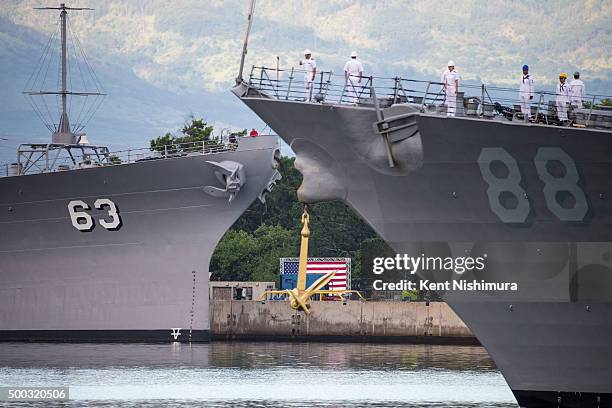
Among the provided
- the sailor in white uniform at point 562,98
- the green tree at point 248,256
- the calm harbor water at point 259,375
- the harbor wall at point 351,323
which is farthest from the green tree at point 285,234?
the sailor in white uniform at point 562,98

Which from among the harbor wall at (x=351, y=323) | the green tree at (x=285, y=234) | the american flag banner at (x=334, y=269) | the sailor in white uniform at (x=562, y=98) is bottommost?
the harbor wall at (x=351, y=323)

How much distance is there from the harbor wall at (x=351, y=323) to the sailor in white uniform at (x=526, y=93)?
28.1 meters

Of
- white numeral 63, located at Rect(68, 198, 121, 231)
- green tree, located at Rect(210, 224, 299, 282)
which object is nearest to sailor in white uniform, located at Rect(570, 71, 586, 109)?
white numeral 63, located at Rect(68, 198, 121, 231)

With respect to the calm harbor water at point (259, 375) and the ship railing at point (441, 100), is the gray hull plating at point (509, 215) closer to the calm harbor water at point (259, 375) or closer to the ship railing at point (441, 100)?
the ship railing at point (441, 100)

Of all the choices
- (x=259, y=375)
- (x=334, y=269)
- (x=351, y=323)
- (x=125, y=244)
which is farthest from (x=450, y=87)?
(x=334, y=269)

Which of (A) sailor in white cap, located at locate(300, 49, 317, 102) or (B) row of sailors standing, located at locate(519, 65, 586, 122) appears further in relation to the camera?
(A) sailor in white cap, located at locate(300, 49, 317, 102)

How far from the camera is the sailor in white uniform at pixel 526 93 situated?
24.0 metres

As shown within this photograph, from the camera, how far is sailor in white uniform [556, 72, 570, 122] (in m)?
24.1

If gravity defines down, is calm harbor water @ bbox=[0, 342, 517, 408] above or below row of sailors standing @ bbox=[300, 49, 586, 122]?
below

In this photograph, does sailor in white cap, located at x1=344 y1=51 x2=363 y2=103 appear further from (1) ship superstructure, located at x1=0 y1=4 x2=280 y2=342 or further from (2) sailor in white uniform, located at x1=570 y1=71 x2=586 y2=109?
(1) ship superstructure, located at x1=0 y1=4 x2=280 y2=342

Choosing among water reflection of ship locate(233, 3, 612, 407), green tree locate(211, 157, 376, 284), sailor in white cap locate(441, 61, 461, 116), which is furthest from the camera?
green tree locate(211, 157, 376, 284)

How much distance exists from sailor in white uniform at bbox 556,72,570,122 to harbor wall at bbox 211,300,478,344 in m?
28.0

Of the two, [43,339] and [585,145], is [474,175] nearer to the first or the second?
[585,145]

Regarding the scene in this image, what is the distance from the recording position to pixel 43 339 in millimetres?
50656
